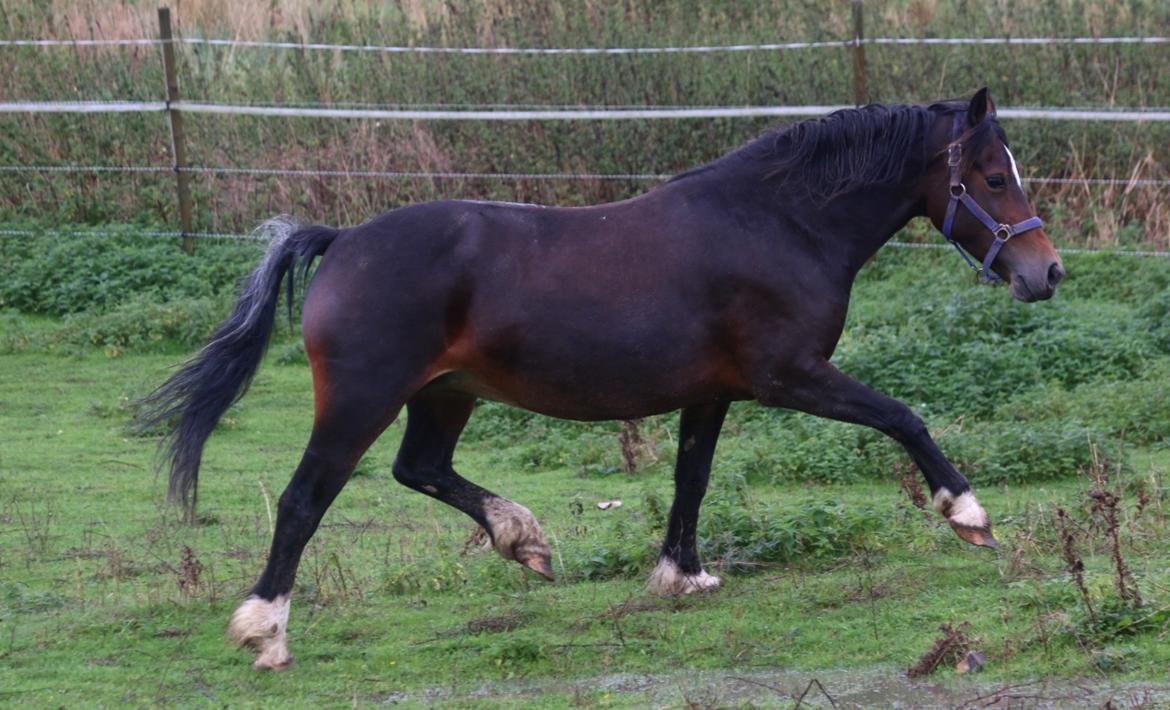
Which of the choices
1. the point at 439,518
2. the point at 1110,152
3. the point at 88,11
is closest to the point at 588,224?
the point at 439,518

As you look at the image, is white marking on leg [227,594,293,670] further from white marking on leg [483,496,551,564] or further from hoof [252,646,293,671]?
white marking on leg [483,496,551,564]

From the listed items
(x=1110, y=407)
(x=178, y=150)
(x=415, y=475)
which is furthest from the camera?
(x=178, y=150)

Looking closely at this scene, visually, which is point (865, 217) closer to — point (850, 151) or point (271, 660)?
point (850, 151)

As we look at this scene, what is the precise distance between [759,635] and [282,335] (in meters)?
7.38

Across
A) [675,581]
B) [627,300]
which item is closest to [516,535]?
[675,581]

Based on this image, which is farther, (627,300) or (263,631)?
(627,300)

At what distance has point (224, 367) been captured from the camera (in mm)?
6051

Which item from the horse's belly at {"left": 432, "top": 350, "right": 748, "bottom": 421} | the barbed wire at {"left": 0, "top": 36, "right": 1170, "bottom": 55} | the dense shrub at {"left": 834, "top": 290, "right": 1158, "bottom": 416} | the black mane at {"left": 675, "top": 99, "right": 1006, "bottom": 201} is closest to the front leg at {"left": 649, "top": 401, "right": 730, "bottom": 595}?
the horse's belly at {"left": 432, "top": 350, "right": 748, "bottom": 421}

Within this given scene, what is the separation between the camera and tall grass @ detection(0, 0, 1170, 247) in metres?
12.9

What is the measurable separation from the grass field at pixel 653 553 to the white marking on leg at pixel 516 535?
0.76 feet

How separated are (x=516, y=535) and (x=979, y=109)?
8.21 feet

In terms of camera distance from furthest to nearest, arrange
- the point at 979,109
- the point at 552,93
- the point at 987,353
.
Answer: the point at 552,93 < the point at 987,353 < the point at 979,109

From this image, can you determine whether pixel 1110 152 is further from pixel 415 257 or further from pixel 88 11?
pixel 88 11

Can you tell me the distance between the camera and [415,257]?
5.79 metres
